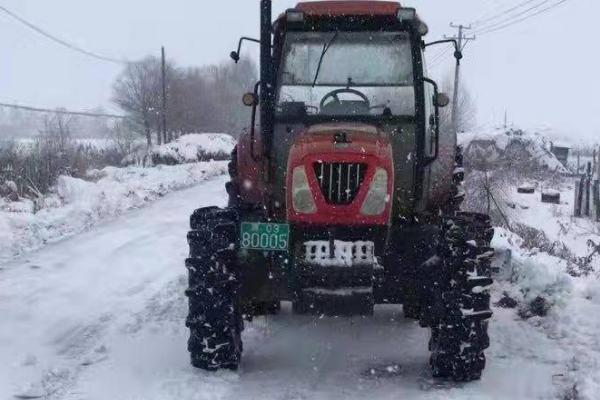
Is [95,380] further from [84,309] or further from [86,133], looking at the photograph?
[86,133]

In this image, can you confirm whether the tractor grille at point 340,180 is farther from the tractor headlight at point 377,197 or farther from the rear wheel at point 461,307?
the rear wheel at point 461,307

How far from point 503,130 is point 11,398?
118 ft

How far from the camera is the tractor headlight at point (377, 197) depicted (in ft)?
14.2

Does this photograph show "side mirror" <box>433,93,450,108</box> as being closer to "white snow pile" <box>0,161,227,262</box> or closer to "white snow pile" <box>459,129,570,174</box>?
"white snow pile" <box>0,161,227,262</box>

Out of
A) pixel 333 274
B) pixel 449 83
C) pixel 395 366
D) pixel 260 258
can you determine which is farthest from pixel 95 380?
pixel 449 83

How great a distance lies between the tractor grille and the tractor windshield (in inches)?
34.8

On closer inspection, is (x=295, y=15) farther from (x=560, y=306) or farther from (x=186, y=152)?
(x=186, y=152)

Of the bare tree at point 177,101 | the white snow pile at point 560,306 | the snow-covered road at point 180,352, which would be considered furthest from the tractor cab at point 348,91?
the bare tree at point 177,101

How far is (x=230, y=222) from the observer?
4602mm

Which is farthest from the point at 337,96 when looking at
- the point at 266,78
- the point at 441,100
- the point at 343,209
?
the point at 343,209

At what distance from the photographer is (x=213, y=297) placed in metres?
4.45

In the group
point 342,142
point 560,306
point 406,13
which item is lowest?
point 560,306

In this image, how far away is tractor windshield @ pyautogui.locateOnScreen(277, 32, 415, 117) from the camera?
16.9 ft

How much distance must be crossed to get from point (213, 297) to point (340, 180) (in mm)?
1159
